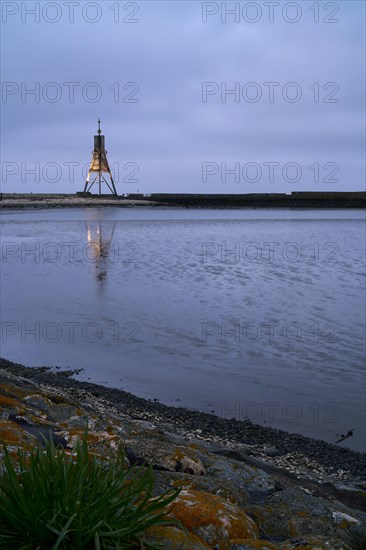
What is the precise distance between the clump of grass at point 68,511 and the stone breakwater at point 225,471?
0.22 m

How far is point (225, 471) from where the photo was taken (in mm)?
5062

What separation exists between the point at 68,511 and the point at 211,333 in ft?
37.1

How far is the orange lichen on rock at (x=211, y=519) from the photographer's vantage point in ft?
11.3

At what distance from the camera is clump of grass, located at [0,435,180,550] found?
291cm

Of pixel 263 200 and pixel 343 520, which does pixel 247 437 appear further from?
pixel 263 200

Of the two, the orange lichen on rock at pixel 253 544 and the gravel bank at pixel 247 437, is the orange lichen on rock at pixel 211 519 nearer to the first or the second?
the orange lichen on rock at pixel 253 544

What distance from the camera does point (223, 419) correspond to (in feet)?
29.1

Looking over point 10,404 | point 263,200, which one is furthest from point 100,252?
point 263,200

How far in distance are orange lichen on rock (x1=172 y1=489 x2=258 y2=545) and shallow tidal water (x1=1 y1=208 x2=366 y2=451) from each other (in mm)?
4896

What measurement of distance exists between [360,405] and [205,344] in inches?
171

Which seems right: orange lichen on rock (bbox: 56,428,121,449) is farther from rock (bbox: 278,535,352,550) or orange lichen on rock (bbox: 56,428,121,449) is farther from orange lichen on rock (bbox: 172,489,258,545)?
rock (bbox: 278,535,352,550)

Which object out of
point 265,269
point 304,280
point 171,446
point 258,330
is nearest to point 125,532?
point 171,446

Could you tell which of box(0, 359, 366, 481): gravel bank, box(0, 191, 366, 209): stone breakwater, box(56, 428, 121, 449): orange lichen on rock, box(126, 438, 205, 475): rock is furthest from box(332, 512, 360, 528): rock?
box(0, 191, 366, 209): stone breakwater

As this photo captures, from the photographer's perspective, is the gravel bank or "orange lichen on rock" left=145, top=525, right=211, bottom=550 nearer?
"orange lichen on rock" left=145, top=525, right=211, bottom=550
